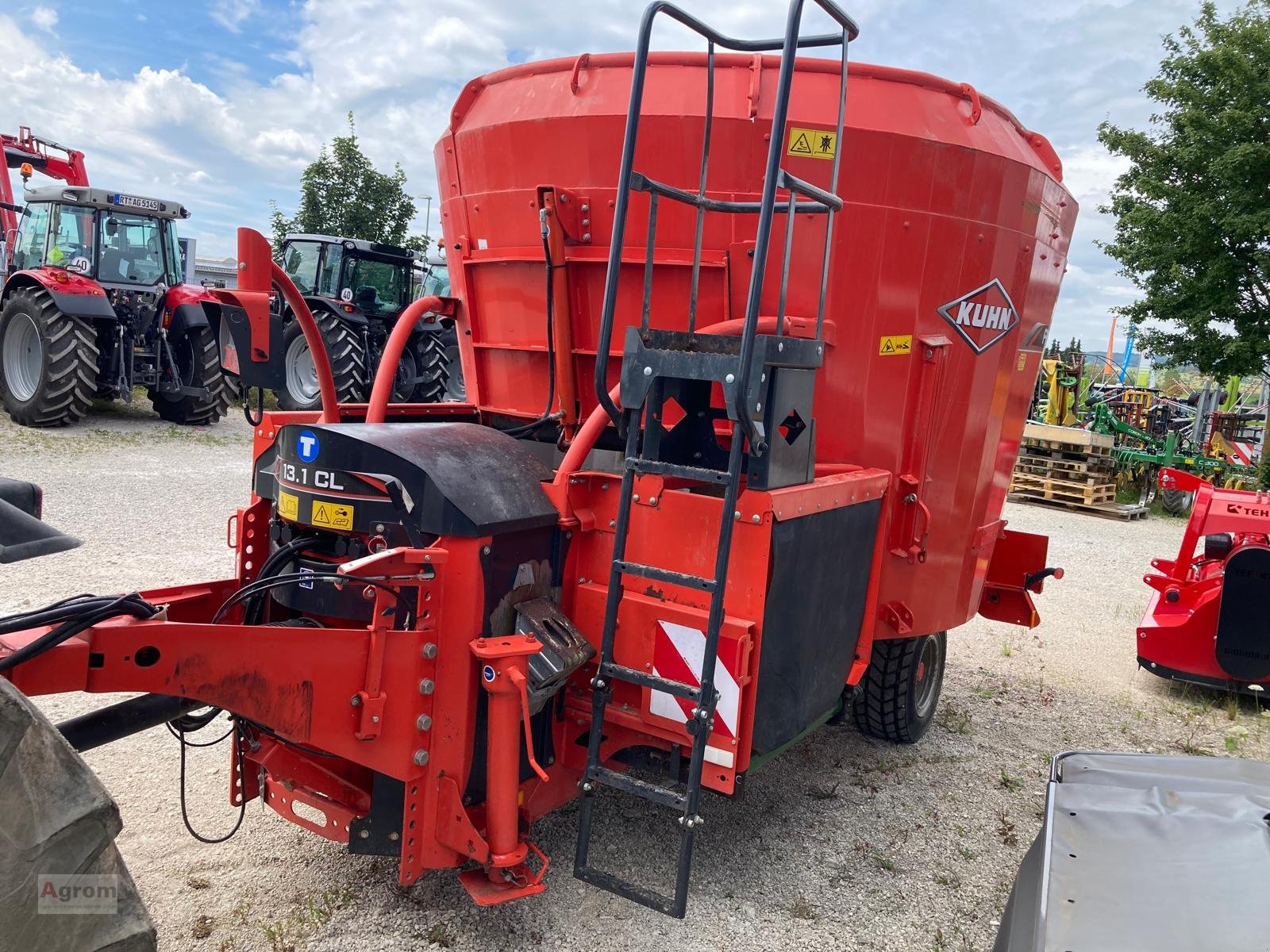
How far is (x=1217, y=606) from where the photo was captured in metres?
5.25

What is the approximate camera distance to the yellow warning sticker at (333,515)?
262 cm

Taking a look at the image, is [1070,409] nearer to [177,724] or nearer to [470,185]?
Result: [470,185]

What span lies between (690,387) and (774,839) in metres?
1.69

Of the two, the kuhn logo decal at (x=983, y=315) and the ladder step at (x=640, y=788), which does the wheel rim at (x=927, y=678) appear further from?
A: the ladder step at (x=640, y=788)

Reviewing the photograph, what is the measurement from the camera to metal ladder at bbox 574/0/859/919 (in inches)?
93.4

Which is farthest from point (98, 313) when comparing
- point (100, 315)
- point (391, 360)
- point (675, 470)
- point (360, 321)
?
point (675, 470)

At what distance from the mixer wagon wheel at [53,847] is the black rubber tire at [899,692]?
3.07 metres

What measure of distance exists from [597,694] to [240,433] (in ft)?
36.1

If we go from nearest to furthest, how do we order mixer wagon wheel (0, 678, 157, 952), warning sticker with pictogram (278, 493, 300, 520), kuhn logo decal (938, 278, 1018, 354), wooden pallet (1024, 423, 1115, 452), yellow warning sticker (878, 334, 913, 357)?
mixer wagon wheel (0, 678, 157, 952)
warning sticker with pictogram (278, 493, 300, 520)
yellow warning sticker (878, 334, 913, 357)
kuhn logo decal (938, 278, 1018, 354)
wooden pallet (1024, 423, 1115, 452)

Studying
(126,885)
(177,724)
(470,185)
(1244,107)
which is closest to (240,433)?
(470,185)

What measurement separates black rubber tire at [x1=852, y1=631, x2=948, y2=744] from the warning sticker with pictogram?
2.46m

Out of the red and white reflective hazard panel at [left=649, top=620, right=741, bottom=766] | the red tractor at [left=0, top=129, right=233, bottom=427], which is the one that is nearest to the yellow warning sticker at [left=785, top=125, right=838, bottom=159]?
the red and white reflective hazard panel at [left=649, top=620, right=741, bottom=766]

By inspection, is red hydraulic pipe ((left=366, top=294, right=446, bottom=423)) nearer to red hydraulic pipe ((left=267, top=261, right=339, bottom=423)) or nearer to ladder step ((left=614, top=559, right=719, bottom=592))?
red hydraulic pipe ((left=267, top=261, right=339, bottom=423))

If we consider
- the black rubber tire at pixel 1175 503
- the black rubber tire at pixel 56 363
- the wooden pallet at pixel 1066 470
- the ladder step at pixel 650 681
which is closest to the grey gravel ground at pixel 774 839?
the ladder step at pixel 650 681
